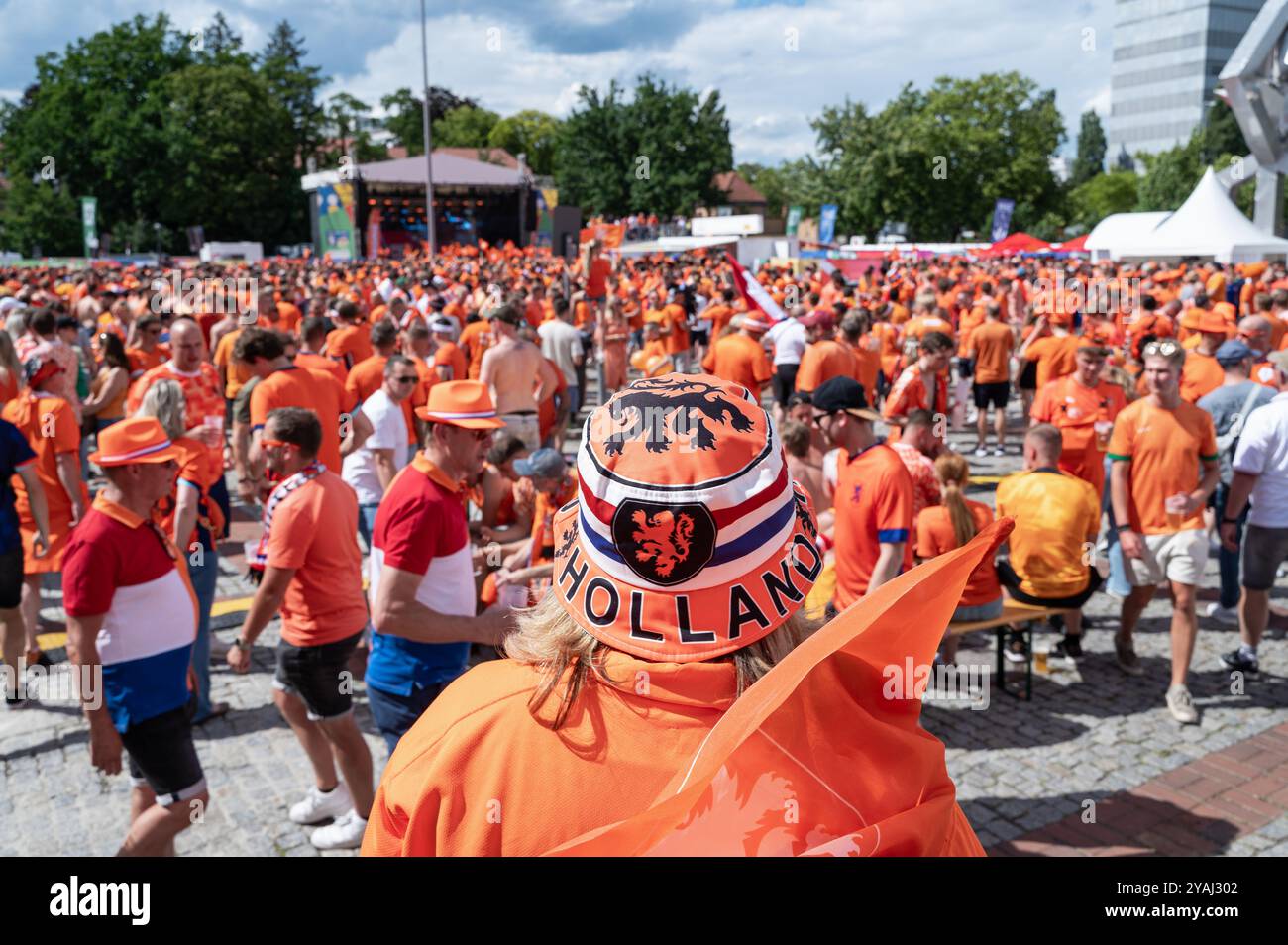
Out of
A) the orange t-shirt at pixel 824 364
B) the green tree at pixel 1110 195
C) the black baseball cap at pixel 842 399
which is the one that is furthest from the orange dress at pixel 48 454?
the green tree at pixel 1110 195

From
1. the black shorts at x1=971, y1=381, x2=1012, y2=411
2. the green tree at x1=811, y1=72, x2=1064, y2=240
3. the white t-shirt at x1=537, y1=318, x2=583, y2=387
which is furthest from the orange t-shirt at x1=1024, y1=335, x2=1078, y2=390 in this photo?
the green tree at x1=811, y1=72, x2=1064, y2=240

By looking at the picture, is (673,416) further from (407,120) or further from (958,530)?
(407,120)

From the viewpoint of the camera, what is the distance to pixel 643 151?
49219mm

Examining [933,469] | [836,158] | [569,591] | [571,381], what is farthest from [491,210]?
[569,591]

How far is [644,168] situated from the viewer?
47312mm

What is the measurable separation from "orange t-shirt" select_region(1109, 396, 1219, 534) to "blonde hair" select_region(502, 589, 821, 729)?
16.2ft

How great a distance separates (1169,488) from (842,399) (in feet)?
7.20

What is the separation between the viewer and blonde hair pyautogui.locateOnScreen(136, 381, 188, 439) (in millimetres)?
5184

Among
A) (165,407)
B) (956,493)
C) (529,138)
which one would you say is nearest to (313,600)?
(165,407)

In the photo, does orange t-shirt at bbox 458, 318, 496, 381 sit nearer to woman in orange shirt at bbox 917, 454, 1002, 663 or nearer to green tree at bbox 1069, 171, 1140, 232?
woman in orange shirt at bbox 917, 454, 1002, 663

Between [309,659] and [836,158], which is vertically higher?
[836,158]

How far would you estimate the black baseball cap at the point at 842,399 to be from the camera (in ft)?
16.4
